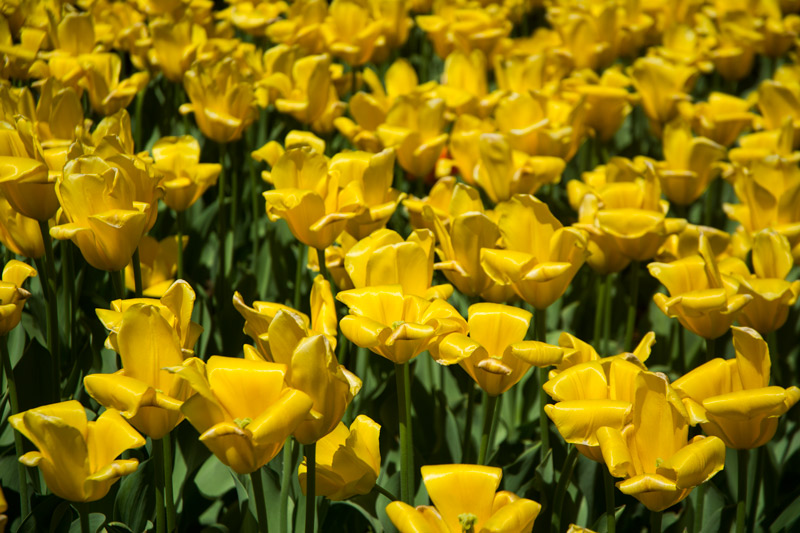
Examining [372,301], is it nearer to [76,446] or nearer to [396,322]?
[396,322]

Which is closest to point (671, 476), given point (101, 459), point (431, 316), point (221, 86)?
point (431, 316)

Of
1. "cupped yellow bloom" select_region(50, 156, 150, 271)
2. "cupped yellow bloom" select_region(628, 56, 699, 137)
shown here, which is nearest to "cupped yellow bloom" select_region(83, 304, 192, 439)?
"cupped yellow bloom" select_region(50, 156, 150, 271)

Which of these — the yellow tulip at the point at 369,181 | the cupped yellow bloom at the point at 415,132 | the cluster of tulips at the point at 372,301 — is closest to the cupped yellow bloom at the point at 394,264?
the cluster of tulips at the point at 372,301

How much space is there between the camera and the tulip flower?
1.11 m

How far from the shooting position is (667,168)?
247 cm

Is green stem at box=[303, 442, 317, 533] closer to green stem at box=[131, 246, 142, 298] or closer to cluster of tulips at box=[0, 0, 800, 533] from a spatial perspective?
cluster of tulips at box=[0, 0, 800, 533]

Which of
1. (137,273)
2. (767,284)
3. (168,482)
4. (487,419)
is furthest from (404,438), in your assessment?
(767,284)

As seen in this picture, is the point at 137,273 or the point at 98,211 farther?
the point at 137,273

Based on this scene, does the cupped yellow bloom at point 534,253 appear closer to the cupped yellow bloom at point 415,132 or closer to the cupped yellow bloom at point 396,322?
the cupped yellow bloom at point 396,322

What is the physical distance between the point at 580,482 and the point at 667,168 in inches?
45.0

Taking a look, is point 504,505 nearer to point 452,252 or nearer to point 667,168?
point 452,252

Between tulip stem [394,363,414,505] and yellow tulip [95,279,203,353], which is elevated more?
yellow tulip [95,279,203,353]

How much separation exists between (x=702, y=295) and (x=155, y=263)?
1.29 metres

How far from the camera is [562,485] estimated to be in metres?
1.44
